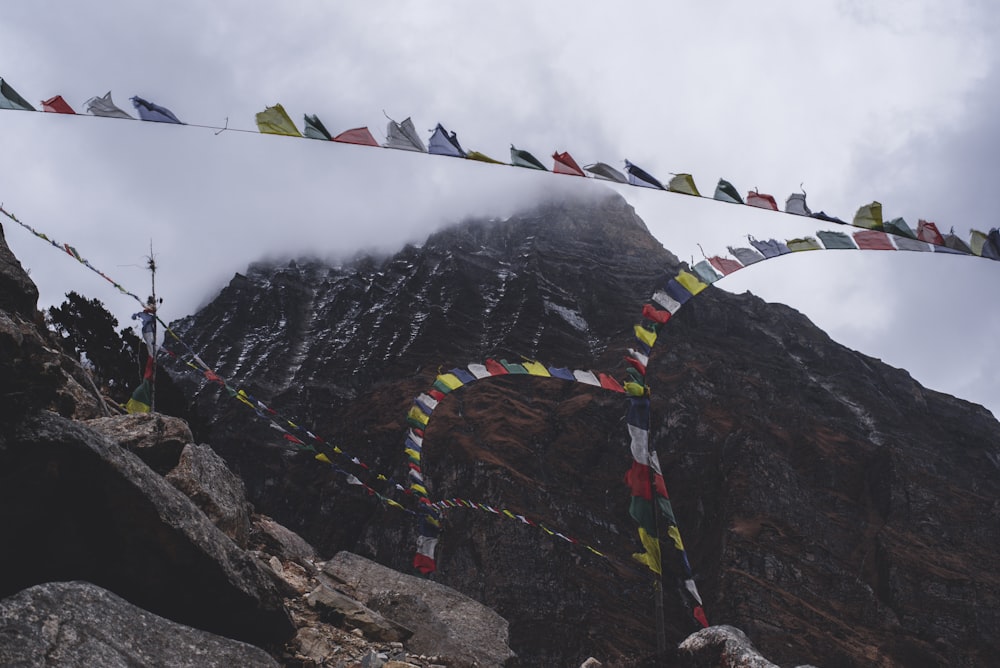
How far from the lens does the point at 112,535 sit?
291 inches

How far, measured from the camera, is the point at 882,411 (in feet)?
→ 238

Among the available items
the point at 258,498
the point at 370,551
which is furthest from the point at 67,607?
the point at 258,498

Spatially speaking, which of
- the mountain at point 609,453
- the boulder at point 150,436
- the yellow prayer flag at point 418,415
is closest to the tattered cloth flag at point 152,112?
the boulder at point 150,436

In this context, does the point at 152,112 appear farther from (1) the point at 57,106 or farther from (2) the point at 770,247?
(2) the point at 770,247

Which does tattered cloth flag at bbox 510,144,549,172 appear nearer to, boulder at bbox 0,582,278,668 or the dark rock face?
boulder at bbox 0,582,278,668

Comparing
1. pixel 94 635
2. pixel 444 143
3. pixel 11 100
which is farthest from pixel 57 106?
pixel 94 635

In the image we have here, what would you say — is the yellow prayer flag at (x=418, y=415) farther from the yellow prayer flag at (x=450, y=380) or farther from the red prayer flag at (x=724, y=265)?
the red prayer flag at (x=724, y=265)

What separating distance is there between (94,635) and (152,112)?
684 centimetres

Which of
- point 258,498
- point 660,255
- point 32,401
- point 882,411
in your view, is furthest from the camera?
point 660,255

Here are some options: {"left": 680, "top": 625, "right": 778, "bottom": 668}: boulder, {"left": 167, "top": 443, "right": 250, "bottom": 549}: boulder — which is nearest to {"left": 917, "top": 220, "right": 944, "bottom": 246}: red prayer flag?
{"left": 680, "top": 625, "right": 778, "bottom": 668}: boulder

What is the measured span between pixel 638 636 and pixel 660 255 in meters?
79.9

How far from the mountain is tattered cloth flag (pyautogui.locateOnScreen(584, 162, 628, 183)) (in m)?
17.2

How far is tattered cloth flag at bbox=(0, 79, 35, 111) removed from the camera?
10.2m

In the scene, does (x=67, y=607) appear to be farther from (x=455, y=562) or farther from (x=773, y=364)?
(x=773, y=364)
